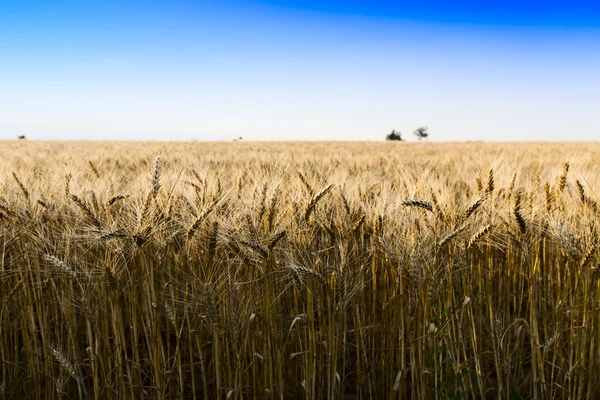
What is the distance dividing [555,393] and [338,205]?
1291 mm

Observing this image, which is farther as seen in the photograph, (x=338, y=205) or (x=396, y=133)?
(x=396, y=133)

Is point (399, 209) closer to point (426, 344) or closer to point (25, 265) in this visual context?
point (426, 344)

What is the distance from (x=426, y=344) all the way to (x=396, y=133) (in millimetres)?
53132

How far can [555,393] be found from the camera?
222 cm

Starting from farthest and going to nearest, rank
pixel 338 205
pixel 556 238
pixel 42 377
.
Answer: pixel 338 205, pixel 42 377, pixel 556 238

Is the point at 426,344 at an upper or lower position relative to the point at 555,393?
upper

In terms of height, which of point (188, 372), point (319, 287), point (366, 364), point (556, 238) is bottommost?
point (188, 372)

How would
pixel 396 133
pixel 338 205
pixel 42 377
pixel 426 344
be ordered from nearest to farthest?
pixel 426 344
pixel 42 377
pixel 338 205
pixel 396 133

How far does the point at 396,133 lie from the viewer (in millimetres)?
53812

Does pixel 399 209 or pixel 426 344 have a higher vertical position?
pixel 399 209

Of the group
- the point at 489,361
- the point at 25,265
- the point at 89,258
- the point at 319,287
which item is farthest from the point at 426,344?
the point at 25,265

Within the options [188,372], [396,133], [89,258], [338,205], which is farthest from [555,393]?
[396,133]

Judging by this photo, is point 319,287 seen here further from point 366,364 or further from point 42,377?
point 42,377

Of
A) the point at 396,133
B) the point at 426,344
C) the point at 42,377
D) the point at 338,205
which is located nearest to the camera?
the point at 426,344
